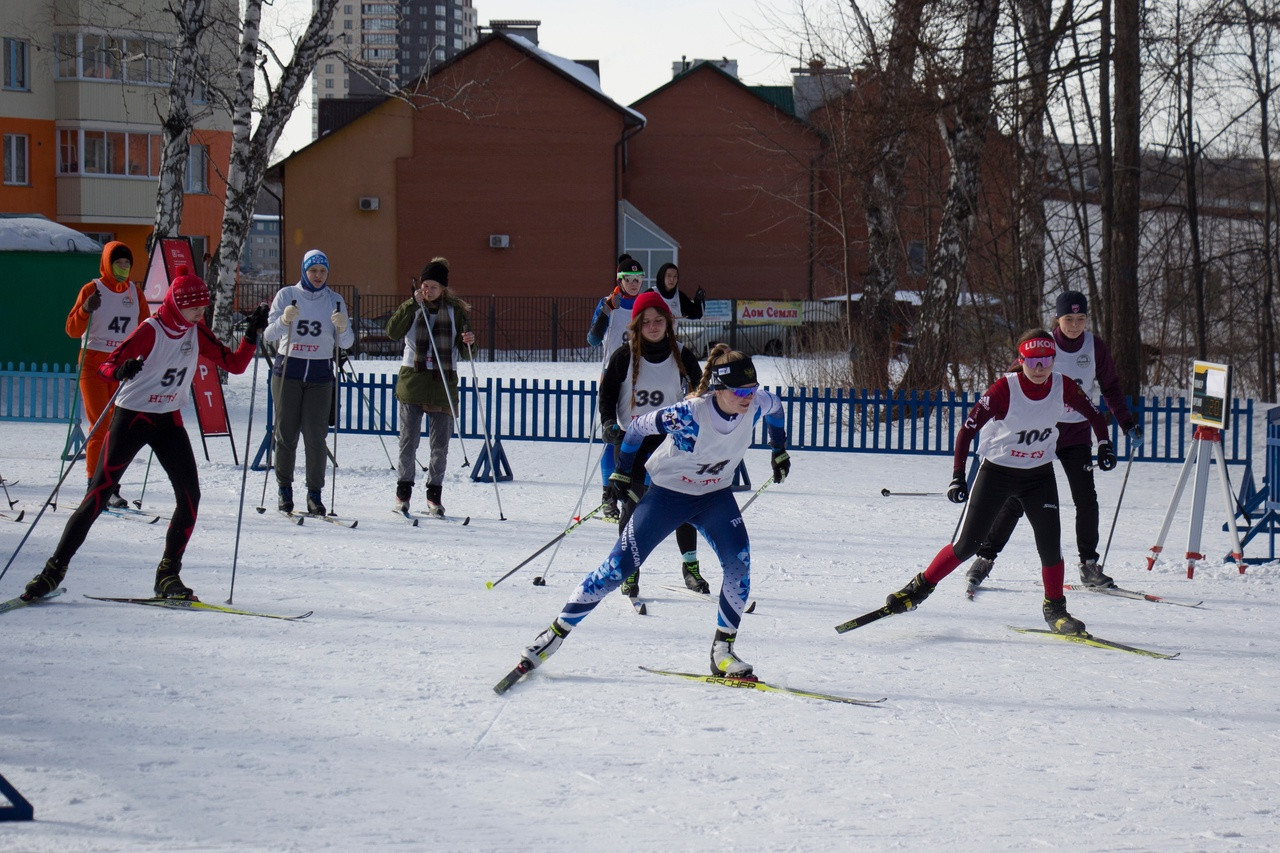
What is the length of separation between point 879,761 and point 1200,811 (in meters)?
1.06

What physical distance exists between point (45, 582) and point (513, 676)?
2.79 metres

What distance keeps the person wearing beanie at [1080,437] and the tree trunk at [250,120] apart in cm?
1268

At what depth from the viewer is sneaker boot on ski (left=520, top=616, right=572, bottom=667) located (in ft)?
18.4

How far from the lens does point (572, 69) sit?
131 ft

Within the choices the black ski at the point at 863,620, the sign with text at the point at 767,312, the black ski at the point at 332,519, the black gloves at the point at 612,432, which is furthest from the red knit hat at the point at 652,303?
the sign with text at the point at 767,312

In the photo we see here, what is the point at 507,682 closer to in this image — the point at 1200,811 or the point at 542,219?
the point at 1200,811

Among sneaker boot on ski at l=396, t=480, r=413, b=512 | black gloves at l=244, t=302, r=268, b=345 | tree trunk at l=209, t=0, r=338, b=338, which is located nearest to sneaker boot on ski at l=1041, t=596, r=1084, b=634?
black gloves at l=244, t=302, r=268, b=345

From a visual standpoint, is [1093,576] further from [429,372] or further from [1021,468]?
[429,372]

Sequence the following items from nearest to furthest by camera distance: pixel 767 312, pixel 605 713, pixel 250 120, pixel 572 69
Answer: pixel 605 713
pixel 250 120
pixel 767 312
pixel 572 69

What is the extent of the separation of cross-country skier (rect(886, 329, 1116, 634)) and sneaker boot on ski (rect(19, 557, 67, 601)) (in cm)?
426

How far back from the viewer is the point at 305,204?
37.3 m

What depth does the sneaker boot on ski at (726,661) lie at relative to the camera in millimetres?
5648

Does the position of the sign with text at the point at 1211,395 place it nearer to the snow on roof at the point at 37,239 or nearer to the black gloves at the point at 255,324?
the black gloves at the point at 255,324

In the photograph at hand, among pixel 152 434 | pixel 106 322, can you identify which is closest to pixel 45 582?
pixel 152 434
